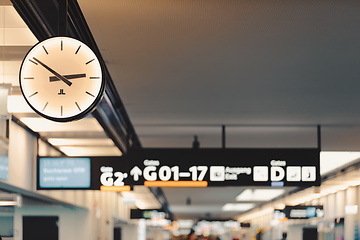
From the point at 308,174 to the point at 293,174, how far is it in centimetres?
22

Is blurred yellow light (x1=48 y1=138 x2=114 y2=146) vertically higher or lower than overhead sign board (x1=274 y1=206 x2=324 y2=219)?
higher

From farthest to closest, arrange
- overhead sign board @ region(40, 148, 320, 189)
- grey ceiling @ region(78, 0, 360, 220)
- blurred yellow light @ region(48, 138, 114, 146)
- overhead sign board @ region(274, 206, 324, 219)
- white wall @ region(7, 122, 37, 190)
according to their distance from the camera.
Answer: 1. overhead sign board @ region(274, 206, 324, 219)
2. blurred yellow light @ region(48, 138, 114, 146)
3. overhead sign board @ region(40, 148, 320, 189)
4. white wall @ region(7, 122, 37, 190)
5. grey ceiling @ region(78, 0, 360, 220)

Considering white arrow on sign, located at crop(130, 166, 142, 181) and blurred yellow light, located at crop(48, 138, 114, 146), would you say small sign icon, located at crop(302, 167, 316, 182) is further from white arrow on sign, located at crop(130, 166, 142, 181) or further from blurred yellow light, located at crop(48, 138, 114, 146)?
blurred yellow light, located at crop(48, 138, 114, 146)

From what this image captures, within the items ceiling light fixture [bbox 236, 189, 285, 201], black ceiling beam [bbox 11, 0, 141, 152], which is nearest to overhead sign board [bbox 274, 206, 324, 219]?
ceiling light fixture [bbox 236, 189, 285, 201]

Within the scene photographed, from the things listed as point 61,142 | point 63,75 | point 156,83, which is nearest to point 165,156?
point 156,83

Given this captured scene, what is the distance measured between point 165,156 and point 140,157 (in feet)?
1.21

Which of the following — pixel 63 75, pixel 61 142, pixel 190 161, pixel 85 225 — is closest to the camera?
pixel 63 75

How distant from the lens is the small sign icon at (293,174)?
892 cm

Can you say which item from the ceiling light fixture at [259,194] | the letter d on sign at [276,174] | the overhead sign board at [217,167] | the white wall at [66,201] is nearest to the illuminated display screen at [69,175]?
the overhead sign board at [217,167]

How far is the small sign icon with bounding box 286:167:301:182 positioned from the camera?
29.3ft

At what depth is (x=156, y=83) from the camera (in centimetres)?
720

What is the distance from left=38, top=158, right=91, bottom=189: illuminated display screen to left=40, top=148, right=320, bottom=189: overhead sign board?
0.61 feet

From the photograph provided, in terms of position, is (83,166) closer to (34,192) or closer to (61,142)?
(34,192)

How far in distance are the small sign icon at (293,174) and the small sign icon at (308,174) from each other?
0.24 feet
